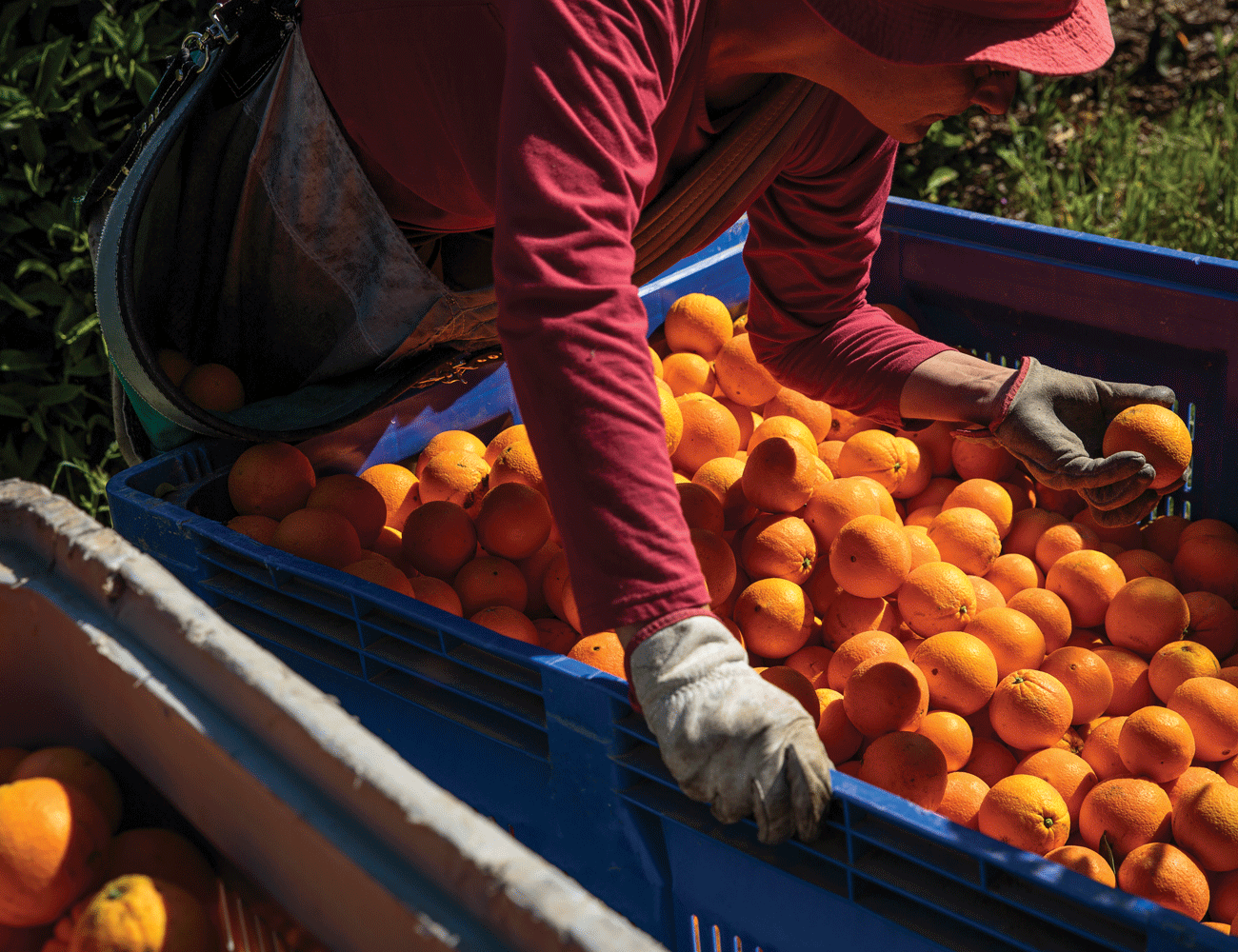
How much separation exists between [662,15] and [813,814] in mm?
1015

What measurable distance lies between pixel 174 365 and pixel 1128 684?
194 cm

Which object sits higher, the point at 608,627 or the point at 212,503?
the point at 608,627

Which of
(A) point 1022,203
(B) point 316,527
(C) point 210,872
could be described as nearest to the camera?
(C) point 210,872

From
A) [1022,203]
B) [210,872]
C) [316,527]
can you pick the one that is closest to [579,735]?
[210,872]

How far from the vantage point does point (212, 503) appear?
84.3 inches

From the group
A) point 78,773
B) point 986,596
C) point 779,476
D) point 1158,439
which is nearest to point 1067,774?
point 986,596

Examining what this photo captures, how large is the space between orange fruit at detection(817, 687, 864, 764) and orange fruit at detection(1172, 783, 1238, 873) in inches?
19.7

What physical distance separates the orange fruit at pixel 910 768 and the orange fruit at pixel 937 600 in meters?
0.39

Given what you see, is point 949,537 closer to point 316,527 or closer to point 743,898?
point 743,898

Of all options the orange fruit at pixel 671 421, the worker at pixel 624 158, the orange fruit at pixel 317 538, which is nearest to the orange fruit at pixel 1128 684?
the worker at pixel 624 158

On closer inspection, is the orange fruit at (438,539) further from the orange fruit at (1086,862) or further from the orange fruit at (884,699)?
the orange fruit at (1086,862)

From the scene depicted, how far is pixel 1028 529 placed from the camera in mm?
2395

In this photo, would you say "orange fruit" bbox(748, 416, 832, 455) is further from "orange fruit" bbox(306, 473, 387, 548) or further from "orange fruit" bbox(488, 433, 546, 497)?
"orange fruit" bbox(306, 473, 387, 548)

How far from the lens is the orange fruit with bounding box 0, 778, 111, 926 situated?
3.20 ft
